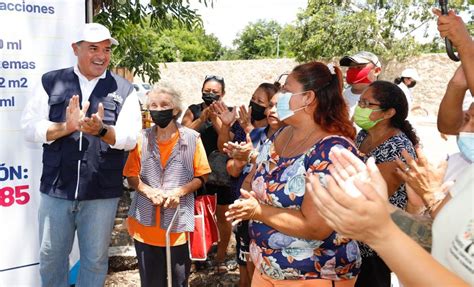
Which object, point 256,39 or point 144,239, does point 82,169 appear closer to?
point 144,239

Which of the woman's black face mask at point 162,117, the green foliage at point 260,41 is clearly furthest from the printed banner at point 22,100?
the green foliage at point 260,41

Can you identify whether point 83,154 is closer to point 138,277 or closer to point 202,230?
point 202,230

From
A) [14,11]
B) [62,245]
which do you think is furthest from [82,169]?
[14,11]

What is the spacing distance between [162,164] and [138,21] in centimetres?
366

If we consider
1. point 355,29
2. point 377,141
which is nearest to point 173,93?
point 377,141

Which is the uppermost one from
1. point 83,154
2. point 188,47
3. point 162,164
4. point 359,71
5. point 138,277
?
point 188,47

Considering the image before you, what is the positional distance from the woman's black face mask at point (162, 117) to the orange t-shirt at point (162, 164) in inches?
4.5

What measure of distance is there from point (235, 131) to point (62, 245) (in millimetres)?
1558

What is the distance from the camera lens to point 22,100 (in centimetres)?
342

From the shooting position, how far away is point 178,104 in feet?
11.3

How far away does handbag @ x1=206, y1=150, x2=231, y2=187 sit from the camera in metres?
4.12

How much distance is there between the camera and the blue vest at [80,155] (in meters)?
3.04

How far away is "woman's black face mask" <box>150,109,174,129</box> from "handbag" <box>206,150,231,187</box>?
2.82 feet

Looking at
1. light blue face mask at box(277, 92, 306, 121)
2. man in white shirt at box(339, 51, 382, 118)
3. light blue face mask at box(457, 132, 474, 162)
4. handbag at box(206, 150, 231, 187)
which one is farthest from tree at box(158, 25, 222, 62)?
light blue face mask at box(457, 132, 474, 162)
